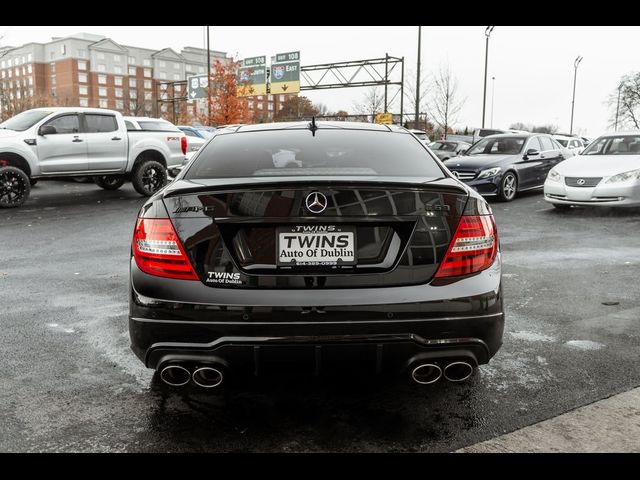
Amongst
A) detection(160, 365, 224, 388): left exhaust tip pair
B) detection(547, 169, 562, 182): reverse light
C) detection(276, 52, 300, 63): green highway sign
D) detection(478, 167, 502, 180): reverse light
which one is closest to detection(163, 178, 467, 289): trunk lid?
detection(160, 365, 224, 388): left exhaust tip pair

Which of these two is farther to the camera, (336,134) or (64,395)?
(336,134)

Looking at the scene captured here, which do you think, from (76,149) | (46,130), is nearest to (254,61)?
(76,149)

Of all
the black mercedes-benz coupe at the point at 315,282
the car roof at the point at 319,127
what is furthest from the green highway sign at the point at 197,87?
the black mercedes-benz coupe at the point at 315,282

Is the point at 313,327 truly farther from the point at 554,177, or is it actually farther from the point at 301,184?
the point at 554,177

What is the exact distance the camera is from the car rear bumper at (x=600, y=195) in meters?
11.1

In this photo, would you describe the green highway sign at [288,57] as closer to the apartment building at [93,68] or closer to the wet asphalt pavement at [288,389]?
the wet asphalt pavement at [288,389]

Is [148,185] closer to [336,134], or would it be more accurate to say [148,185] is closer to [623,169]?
[623,169]

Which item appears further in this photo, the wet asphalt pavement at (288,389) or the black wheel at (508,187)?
the black wheel at (508,187)

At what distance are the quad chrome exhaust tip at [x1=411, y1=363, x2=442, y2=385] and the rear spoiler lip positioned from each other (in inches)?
33.2

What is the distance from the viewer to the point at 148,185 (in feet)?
49.1

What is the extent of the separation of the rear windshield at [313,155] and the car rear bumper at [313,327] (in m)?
0.68
